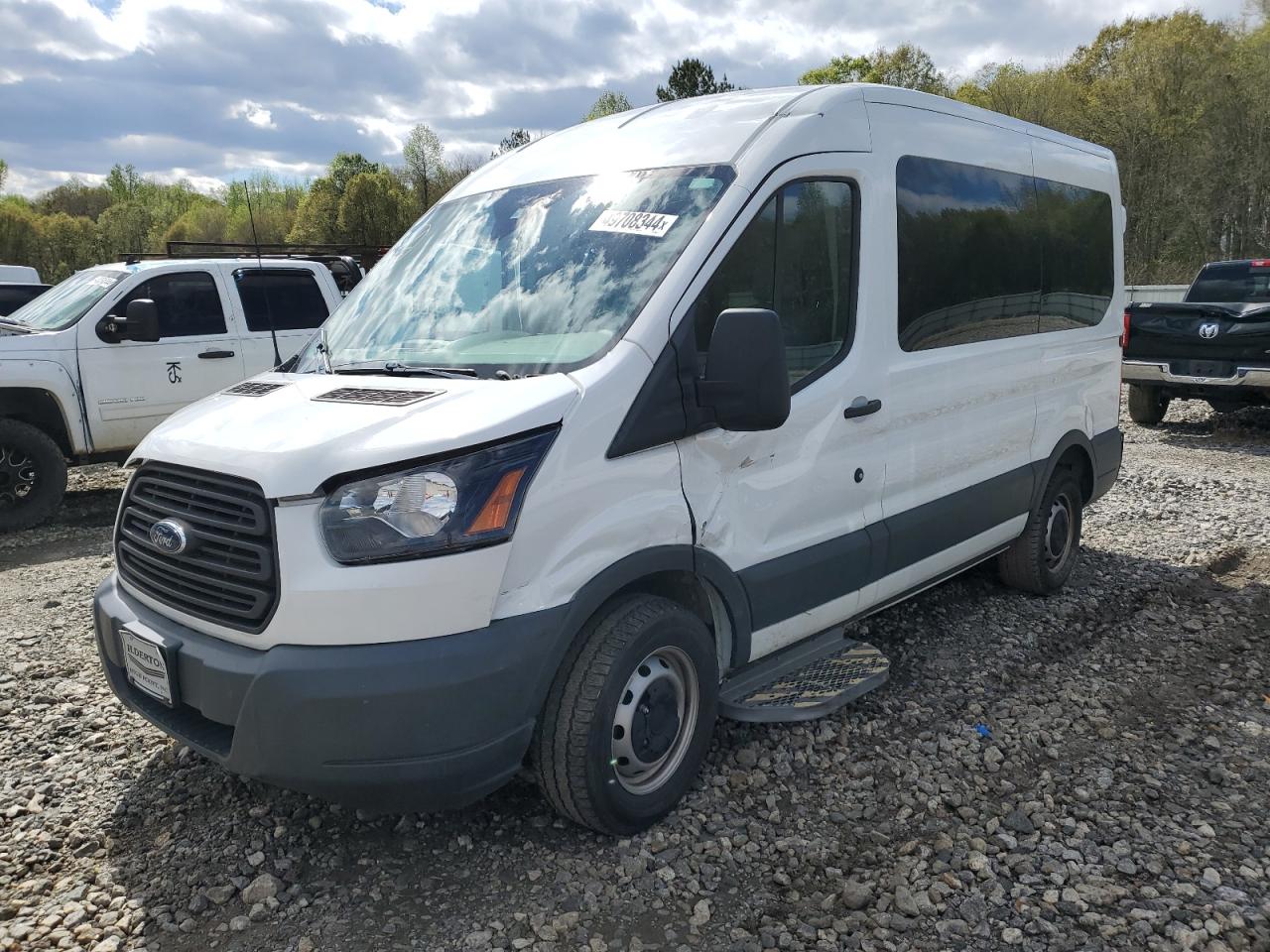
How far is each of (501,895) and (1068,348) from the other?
417 centimetres

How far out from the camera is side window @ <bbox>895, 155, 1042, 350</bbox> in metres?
3.97

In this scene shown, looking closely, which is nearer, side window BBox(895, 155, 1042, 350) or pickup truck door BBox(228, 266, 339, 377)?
side window BBox(895, 155, 1042, 350)

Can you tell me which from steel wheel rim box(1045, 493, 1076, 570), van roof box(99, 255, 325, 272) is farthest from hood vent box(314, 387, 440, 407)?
van roof box(99, 255, 325, 272)

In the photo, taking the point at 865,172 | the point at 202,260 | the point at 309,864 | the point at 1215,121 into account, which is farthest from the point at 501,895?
the point at 1215,121

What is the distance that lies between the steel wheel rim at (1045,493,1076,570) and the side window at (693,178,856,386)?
243 cm

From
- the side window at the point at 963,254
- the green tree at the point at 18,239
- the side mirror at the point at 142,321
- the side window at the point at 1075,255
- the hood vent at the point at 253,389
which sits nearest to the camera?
the hood vent at the point at 253,389

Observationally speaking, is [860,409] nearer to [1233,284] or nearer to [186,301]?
[186,301]

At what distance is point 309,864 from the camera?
3010 mm

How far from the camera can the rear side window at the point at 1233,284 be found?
1192 centimetres

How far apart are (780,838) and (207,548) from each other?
202 cm

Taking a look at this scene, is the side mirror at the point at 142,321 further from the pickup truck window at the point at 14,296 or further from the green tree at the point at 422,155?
the green tree at the point at 422,155

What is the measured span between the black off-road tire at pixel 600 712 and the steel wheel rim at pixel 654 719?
0.04 m

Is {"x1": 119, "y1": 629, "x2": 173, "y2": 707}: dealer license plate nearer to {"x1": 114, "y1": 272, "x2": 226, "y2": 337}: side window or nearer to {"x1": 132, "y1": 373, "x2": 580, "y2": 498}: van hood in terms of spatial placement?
{"x1": 132, "y1": 373, "x2": 580, "y2": 498}: van hood

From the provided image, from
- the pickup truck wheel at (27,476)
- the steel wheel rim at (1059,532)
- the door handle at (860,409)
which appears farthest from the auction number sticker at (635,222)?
the pickup truck wheel at (27,476)
